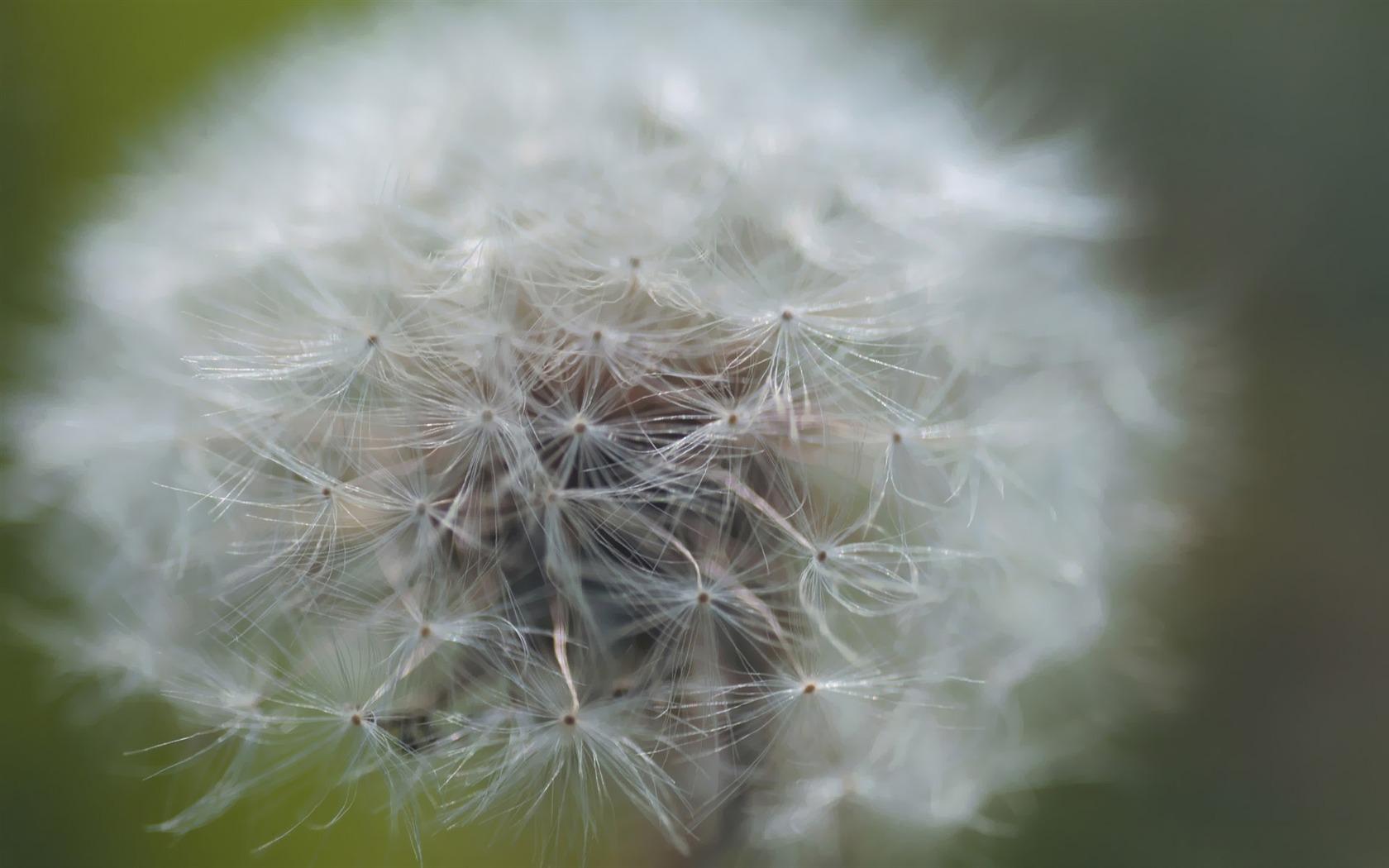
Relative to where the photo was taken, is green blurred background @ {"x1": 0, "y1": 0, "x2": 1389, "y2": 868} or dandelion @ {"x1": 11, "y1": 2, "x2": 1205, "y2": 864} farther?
green blurred background @ {"x1": 0, "y1": 0, "x2": 1389, "y2": 868}

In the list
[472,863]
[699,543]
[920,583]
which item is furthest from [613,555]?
[472,863]

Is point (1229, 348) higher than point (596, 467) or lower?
higher

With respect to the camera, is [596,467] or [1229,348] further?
[1229,348]

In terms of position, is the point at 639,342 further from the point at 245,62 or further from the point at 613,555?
the point at 245,62

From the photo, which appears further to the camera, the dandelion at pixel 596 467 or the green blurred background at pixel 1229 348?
the green blurred background at pixel 1229 348
